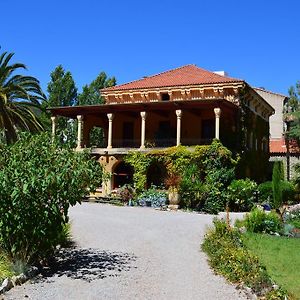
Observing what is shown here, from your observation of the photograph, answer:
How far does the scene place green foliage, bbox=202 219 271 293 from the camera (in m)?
9.08

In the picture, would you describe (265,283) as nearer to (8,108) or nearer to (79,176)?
(79,176)

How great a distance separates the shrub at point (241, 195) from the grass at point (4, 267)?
18.1 m

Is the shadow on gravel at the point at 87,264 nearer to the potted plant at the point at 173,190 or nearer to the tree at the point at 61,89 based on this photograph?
the potted plant at the point at 173,190

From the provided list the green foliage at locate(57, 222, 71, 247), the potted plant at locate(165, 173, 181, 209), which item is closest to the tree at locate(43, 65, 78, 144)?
the potted plant at locate(165, 173, 181, 209)

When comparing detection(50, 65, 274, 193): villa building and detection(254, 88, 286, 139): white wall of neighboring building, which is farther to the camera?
detection(254, 88, 286, 139): white wall of neighboring building

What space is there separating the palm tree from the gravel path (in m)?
7.20

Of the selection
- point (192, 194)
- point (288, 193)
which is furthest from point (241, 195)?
point (288, 193)

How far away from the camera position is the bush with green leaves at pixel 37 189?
9680 millimetres

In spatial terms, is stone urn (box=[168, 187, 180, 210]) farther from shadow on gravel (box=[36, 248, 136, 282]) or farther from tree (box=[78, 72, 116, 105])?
tree (box=[78, 72, 116, 105])

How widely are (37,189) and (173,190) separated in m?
17.5

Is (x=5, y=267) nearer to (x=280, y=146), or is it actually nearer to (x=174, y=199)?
(x=174, y=199)

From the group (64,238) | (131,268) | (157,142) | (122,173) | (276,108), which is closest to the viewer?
(131,268)

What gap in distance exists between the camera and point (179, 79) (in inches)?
1442

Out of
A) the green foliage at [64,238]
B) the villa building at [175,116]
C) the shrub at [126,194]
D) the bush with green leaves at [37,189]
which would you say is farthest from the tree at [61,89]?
the bush with green leaves at [37,189]
